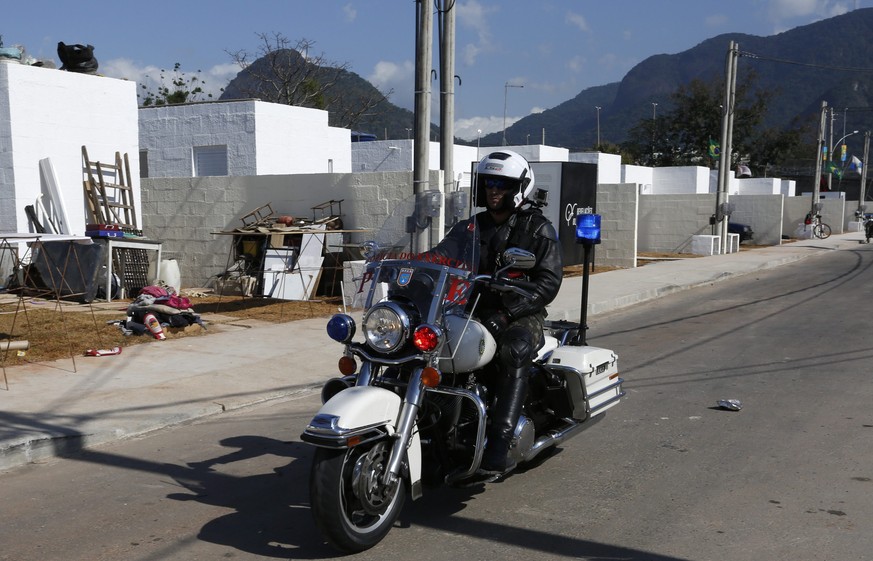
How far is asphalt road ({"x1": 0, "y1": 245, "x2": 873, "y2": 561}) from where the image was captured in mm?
4602

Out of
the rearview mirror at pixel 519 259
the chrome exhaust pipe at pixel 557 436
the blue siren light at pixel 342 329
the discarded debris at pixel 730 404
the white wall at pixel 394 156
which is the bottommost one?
the discarded debris at pixel 730 404

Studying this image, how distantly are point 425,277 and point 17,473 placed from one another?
134 inches

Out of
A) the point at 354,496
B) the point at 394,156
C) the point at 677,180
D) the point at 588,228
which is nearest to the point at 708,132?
the point at 677,180

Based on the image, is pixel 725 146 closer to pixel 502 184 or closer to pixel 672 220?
pixel 672 220

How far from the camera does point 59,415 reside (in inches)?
283

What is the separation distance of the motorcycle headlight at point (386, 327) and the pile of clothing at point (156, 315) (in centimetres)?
689

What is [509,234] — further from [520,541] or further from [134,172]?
[134,172]

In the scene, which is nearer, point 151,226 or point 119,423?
point 119,423

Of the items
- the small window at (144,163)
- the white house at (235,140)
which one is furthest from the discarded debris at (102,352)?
the small window at (144,163)

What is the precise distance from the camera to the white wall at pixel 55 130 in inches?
610

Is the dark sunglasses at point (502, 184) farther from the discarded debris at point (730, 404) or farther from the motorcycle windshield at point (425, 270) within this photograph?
the discarded debris at point (730, 404)

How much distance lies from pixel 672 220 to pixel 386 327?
27698mm

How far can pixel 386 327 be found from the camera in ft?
15.1

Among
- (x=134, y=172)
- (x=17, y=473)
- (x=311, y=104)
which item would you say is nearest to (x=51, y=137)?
(x=134, y=172)
